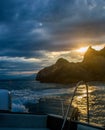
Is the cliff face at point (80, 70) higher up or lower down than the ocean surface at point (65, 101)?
higher up

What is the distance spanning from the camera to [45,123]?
838 centimetres

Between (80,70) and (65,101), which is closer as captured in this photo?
(65,101)

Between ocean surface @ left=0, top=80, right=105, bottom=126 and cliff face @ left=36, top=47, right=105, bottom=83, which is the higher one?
cliff face @ left=36, top=47, right=105, bottom=83

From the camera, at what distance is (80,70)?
179m

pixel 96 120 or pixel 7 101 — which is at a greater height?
pixel 7 101

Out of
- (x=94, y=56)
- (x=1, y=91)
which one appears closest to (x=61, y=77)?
(x=94, y=56)

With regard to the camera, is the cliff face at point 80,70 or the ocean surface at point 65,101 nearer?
the ocean surface at point 65,101

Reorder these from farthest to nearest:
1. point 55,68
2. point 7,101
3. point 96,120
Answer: point 55,68
point 96,120
point 7,101

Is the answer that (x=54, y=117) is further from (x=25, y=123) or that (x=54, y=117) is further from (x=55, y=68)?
(x=55, y=68)

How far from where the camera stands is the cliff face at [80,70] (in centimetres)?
17388

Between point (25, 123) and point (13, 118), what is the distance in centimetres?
31

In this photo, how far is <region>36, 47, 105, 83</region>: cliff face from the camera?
174 metres

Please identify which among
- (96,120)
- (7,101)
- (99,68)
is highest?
(99,68)

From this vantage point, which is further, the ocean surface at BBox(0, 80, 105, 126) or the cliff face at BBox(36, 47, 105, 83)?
Result: the cliff face at BBox(36, 47, 105, 83)
